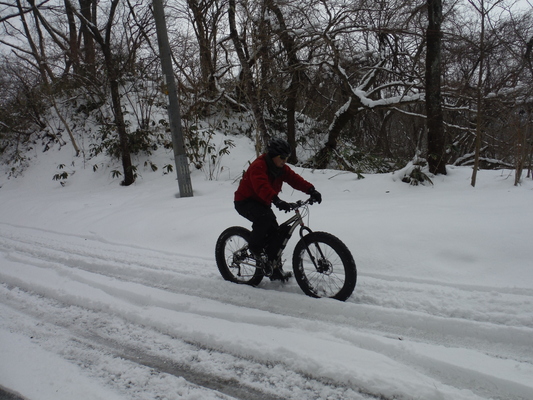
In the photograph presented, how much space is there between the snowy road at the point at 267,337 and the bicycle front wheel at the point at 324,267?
181 millimetres

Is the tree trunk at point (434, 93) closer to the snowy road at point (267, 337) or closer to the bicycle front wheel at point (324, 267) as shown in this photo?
the snowy road at point (267, 337)

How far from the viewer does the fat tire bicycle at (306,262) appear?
3.53m

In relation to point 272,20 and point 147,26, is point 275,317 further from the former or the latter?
point 147,26

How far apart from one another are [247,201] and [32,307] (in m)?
2.50

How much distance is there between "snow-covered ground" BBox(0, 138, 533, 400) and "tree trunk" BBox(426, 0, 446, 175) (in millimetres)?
1148

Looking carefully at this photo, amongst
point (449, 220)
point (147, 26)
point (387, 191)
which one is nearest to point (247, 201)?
point (449, 220)

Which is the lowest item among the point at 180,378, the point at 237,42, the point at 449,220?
the point at 180,378

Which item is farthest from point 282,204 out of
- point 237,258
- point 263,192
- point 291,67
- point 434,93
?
point 291,67

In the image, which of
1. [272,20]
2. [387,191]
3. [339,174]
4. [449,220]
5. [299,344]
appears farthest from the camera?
[272,20]

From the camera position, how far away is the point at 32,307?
377cm

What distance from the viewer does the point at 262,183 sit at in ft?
12.0

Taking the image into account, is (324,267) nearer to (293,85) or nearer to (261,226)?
(261,226)

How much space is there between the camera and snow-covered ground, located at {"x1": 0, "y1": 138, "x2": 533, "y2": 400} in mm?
2475

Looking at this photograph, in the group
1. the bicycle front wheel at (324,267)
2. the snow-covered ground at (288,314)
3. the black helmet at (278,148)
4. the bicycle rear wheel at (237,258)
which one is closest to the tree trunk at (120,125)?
the snow-covered ground at (288,314)
